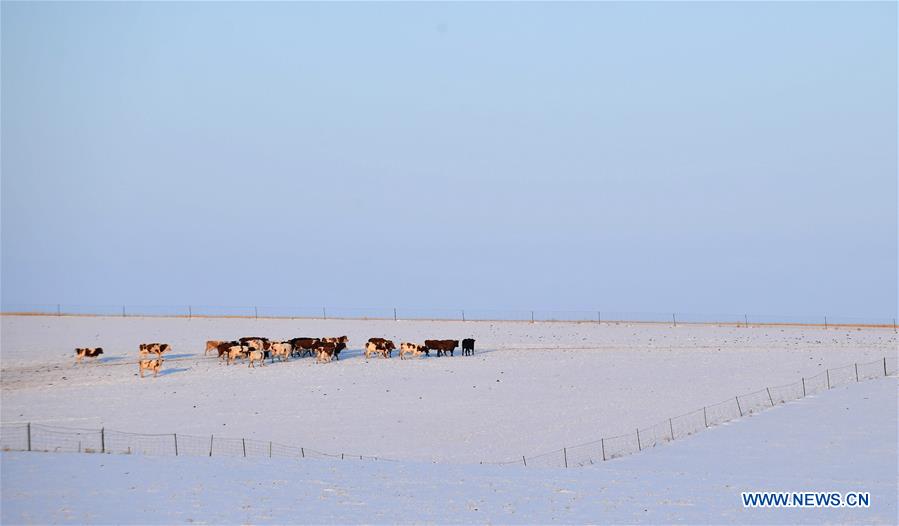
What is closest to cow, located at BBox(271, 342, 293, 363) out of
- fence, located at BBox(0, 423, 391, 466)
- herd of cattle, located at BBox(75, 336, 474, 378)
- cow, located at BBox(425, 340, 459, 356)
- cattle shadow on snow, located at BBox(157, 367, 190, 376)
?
herd of cattle, located at BBox(75, 336, 474, 378)

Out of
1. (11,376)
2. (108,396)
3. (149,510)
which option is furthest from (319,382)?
(149,510)

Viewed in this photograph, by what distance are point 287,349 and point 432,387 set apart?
512 inches

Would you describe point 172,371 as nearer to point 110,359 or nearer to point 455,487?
point 110,359

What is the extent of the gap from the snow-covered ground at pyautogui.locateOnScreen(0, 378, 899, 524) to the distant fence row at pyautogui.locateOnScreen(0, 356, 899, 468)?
5.95 feet

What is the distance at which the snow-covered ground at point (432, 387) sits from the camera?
3225cm

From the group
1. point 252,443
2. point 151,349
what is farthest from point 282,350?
point 252,443

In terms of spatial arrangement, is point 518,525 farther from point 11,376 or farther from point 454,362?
point 11,376

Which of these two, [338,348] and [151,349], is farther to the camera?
[338,348]

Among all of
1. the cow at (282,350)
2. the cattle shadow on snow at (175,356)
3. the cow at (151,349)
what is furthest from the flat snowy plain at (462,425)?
the cow at (282,350)

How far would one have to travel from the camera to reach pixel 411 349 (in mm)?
53250

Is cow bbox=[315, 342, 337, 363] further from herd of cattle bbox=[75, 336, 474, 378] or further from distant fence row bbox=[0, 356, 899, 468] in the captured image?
distant fence row bbox=[0, 356, 899, 468]

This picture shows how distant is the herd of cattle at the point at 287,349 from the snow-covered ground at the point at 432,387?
33.9 inches

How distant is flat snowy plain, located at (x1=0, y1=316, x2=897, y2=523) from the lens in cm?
1948

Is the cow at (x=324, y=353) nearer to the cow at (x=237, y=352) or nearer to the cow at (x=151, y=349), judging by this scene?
the cow at (x=237, y=352)
